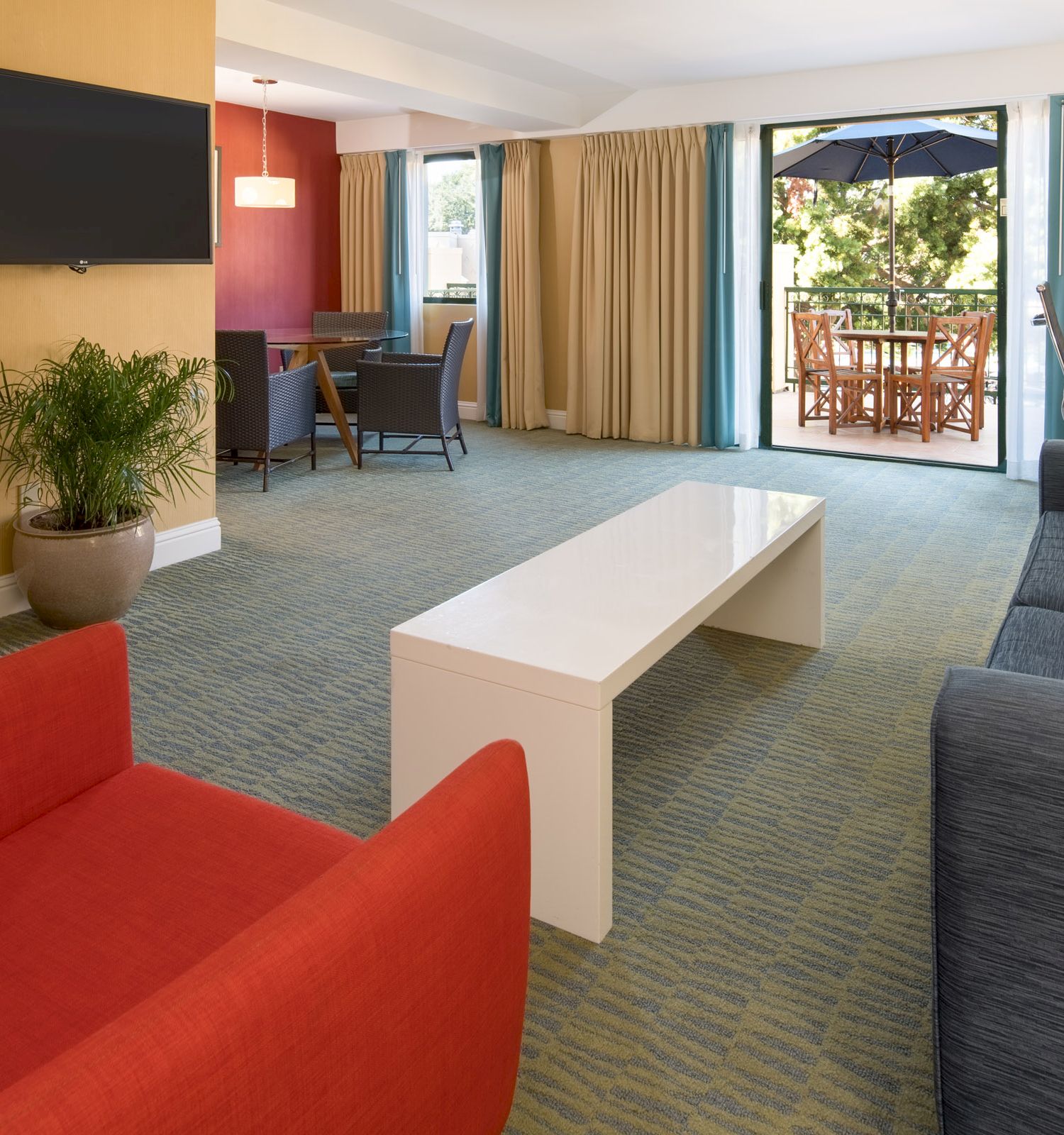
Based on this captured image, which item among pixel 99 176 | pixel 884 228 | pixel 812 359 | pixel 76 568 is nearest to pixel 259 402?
pixel 99 176

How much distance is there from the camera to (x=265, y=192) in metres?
6.93

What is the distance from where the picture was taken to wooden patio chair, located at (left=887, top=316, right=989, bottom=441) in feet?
24.2

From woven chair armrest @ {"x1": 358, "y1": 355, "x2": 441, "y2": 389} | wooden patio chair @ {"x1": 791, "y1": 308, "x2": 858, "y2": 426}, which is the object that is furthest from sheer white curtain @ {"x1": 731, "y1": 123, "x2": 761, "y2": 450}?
woven chair armrest @ {"x1": 358, "y1": 355, "x2": 441, "y2": 389}

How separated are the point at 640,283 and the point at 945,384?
2.72 metres

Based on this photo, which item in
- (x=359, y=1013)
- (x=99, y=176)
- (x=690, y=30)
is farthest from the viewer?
(x=690, y=30)

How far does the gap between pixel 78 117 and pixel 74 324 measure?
2.30 feet

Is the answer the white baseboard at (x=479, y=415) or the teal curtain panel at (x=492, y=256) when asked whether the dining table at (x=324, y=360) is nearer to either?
the teal curtain panel at (x=492, y=256)

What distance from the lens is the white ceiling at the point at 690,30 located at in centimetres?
493

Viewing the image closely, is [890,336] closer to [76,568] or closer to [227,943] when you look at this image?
[76,568]

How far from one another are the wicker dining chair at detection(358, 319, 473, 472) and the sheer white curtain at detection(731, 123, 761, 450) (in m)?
1.92

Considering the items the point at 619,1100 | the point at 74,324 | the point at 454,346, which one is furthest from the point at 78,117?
the point at 619,1100

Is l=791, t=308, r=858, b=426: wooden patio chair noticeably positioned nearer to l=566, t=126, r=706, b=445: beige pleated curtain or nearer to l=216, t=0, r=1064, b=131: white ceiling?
l=566, t=126, r=706, b=445: beige pleated curtain

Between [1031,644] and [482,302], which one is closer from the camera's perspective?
[1031,644]

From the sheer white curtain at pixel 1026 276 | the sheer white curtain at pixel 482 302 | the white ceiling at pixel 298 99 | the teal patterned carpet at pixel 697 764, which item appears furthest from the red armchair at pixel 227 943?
the sheer white curtain at pixel 482 302
